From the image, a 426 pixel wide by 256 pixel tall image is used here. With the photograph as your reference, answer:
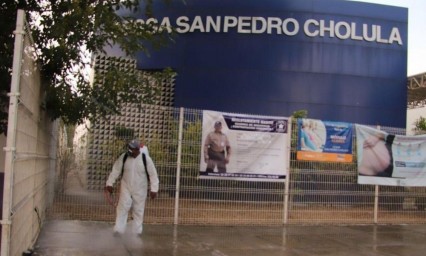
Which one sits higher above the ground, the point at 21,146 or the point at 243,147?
the point at 243,147

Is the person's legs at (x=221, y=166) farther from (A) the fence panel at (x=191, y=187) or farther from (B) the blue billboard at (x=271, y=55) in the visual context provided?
(B) the blue billboard at (x=271, y=55)

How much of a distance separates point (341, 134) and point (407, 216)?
282 cm

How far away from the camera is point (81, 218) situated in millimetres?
10117

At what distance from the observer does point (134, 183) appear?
28.7ft

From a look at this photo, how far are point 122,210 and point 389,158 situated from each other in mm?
6534

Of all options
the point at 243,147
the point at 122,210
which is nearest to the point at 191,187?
the point at 243,147

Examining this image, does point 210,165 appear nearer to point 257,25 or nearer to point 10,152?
point 10,152

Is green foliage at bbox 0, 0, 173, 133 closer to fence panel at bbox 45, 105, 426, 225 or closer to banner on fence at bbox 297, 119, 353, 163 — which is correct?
fence panel at bbox 45, 105, 426, 225

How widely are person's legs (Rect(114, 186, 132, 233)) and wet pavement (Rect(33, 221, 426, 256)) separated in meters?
0.17

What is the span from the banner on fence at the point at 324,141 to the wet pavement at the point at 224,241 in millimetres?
1542

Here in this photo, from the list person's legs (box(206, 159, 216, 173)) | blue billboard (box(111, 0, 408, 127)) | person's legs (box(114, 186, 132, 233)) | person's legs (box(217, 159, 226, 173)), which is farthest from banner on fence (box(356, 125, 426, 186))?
blue billboard (box(111, 0, 408, 127))

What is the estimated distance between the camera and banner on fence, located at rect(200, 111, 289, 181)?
1037 centimetres

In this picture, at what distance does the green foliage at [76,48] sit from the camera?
255 inches

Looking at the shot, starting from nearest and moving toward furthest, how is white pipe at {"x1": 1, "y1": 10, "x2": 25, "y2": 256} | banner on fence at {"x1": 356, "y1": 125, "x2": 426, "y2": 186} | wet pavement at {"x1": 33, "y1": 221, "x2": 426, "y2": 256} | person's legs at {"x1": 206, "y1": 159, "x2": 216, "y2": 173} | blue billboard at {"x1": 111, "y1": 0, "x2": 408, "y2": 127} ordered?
white pipe at {"x1": 1, "y1": 10, "x2": 25, "y2": 256}
wet pavement at {"x1": 33, "y1": 221, "x2": 426, "y2": 256}
person's legs at {"x1": 206, "y1": 159, "x2": 216, "y2": 173}
banner on fence at {"x1": 356, "y1": 125, "x2": 426, "y2": 186}
blue billboard at {"x1": 111, "y1": 0, "x2": 408, "y2": 127}
